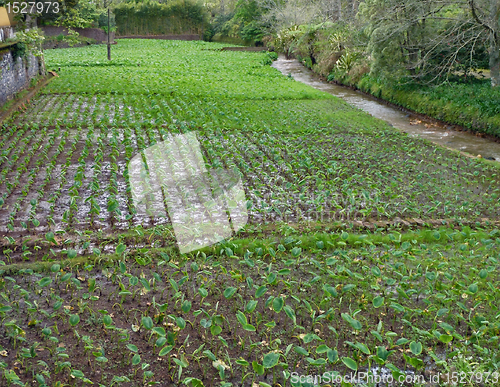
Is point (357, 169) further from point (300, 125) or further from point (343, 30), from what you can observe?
point (343, 30)

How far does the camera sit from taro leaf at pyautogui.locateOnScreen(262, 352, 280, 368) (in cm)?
323

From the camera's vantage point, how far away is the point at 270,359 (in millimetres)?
3270

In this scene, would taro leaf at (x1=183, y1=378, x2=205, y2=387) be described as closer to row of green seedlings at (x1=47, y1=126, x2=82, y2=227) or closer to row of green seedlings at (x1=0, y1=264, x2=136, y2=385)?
row of green seedlings at (x1=0, y1=264, x2=136, y2=385)

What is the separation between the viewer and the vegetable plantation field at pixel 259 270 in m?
3.44

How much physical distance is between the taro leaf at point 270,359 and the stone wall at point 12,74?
11.6 metres

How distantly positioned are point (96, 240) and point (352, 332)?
3.00 metres

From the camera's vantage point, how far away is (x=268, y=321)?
4.00 meters

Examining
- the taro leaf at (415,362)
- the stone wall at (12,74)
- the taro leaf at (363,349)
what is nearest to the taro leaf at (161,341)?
the taro leaf at (363,349)

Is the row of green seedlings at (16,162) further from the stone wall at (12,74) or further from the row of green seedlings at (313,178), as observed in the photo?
the row of green seedlings at (313,178)

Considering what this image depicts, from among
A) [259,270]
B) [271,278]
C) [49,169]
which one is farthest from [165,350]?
[49,169]

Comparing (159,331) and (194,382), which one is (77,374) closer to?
(159,331)

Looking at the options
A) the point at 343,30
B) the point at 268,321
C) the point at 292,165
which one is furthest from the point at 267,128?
the point at 343,30

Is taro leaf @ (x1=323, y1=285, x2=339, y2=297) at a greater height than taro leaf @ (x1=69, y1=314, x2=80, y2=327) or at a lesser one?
greater

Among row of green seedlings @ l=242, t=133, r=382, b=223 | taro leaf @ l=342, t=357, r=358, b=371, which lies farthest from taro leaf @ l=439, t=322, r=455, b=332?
row of green seedlings @ l=242, t=133, r=382, b=223
